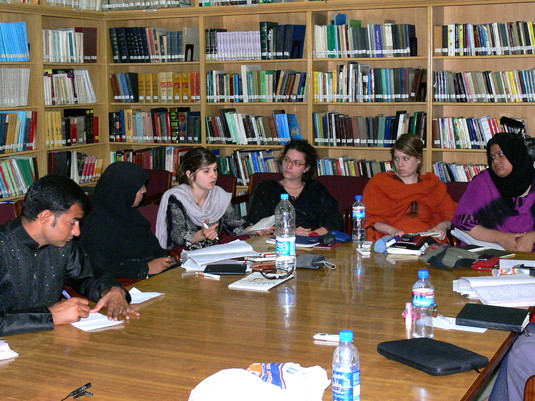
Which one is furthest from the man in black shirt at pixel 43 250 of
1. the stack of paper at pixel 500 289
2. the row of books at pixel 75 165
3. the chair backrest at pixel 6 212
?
the row of books at pixel 75 165

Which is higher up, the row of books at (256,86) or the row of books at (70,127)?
the row of books at (256,86)

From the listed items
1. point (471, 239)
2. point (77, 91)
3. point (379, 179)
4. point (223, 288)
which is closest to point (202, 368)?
point (223, 288)

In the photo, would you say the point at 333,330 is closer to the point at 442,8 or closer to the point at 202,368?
the point at 202,368

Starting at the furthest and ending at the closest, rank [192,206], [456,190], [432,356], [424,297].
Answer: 1. [456,190]
2. [192,206]
3. [424,297]
4. [432,356]

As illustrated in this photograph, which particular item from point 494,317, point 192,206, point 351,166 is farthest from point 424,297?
point 351,166

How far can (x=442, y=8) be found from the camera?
643cm

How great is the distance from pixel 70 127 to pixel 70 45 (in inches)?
29.4

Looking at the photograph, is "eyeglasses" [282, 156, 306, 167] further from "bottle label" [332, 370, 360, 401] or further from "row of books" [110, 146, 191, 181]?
"bottle label" [332, 370, 360, 401]

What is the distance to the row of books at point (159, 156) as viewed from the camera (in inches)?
283

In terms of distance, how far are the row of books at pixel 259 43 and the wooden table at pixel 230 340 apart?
12.1 feet

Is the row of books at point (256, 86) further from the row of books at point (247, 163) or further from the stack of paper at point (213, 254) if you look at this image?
the stack of paper at point (213, 254)

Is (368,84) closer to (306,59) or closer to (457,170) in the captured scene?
(306,59)

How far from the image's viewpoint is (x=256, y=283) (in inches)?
129

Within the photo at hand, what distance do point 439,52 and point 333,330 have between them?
4181mm
